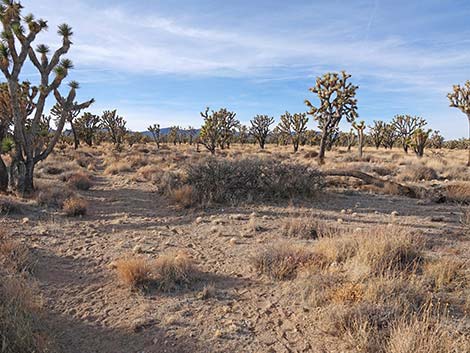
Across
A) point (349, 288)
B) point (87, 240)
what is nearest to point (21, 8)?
point (87, 240)

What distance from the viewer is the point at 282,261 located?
4.93 m

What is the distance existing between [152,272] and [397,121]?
48381 mm

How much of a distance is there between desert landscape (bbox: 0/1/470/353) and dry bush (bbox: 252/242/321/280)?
2 cm

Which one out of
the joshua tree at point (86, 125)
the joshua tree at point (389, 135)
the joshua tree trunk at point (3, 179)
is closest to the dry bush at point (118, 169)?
the joshua tree trunk at point (3, 179)

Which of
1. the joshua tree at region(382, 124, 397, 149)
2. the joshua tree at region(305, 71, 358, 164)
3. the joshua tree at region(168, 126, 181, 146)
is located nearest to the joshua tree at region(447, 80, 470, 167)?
the joshua tree at region(305, 71, 358, 164)

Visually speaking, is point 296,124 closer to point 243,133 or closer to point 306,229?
point 243,133

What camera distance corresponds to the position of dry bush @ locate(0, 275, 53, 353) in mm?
3029

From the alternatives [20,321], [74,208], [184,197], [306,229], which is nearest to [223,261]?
[306,229]

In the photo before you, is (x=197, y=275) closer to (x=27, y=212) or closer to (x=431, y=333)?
(x=431, y=333)

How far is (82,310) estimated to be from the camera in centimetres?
414

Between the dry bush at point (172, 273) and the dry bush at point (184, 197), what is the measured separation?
14.0 ft

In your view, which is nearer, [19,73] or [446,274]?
[446,274]

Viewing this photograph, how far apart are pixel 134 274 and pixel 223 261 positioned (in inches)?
57.9

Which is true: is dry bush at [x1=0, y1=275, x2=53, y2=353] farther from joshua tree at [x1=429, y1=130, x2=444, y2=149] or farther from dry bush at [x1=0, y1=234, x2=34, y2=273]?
joshua tree at [x1=429, y1=130, x2=444, y2=149]
